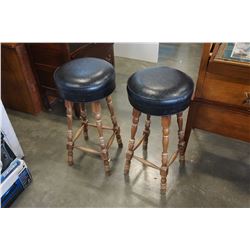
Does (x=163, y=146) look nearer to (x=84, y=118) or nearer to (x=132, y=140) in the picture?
(x=132, y=140)

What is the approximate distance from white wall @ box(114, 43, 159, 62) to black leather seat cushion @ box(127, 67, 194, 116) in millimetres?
1881

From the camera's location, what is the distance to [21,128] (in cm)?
205

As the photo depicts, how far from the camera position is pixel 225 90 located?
1272mm

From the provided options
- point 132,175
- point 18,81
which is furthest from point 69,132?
point 18,81

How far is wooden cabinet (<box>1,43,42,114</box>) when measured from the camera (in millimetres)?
1830

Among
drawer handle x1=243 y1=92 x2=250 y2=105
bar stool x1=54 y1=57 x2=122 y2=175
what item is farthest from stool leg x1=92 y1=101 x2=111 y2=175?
drawer handle x1=243 y1=92 x2=250 y2=105

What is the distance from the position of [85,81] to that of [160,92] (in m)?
0.41

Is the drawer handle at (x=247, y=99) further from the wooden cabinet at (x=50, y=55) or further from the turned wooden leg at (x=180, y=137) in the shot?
the wooden cabinet at (x=50, y=55)

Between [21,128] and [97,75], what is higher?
[97,75]

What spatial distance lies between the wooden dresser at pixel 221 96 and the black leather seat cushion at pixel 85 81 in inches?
21.2
